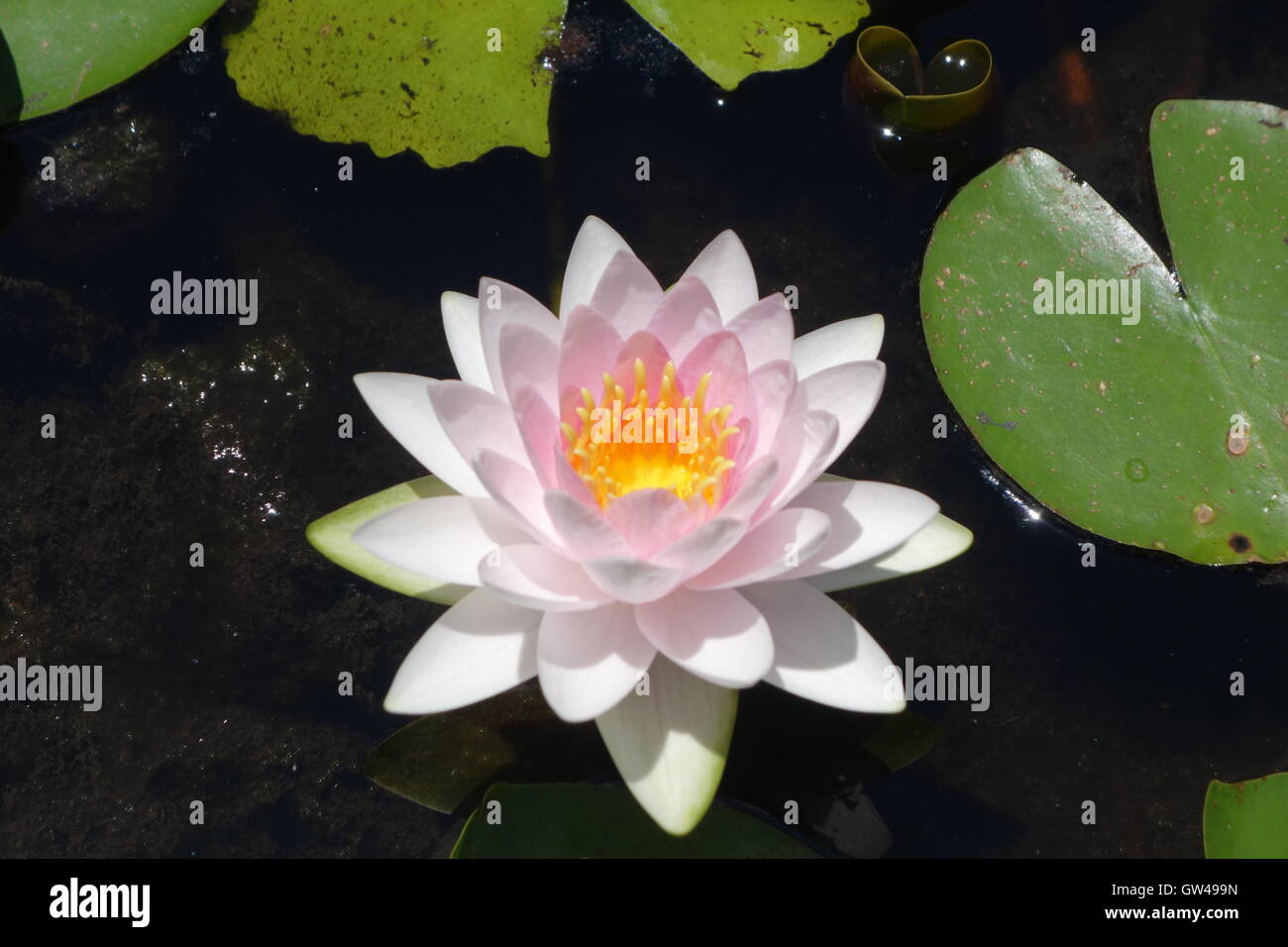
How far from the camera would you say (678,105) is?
384 centimetres

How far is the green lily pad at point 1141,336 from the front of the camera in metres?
2.99

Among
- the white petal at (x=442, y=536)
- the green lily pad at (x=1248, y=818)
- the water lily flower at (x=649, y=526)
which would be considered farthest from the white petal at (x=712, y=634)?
the green lily pad at (x=1248, y=818)

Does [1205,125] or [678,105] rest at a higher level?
[678,105]

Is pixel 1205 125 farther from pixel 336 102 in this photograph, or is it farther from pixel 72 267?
pixel 72 267

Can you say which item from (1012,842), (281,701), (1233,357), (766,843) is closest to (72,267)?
(281,701)

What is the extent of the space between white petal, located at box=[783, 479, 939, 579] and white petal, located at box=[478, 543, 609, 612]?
504 mm

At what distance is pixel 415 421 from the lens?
254 cm

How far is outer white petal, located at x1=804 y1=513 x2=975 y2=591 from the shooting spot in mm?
2590

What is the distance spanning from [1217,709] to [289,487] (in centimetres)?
318

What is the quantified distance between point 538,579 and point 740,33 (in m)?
2.33

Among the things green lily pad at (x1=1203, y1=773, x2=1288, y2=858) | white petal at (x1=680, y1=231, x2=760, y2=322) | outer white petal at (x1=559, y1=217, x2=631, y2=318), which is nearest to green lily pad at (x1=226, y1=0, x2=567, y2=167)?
outer white petal at (x1=559, y1=217, x2=631, y2=318)

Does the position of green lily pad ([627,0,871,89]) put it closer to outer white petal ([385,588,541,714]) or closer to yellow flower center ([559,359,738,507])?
yellow flower center ([559,359,738,507])

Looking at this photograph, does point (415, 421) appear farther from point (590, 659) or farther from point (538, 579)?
point (590, 659)

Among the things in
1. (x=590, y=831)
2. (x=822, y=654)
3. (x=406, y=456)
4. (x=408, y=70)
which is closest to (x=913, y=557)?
(x=822, y=654)
